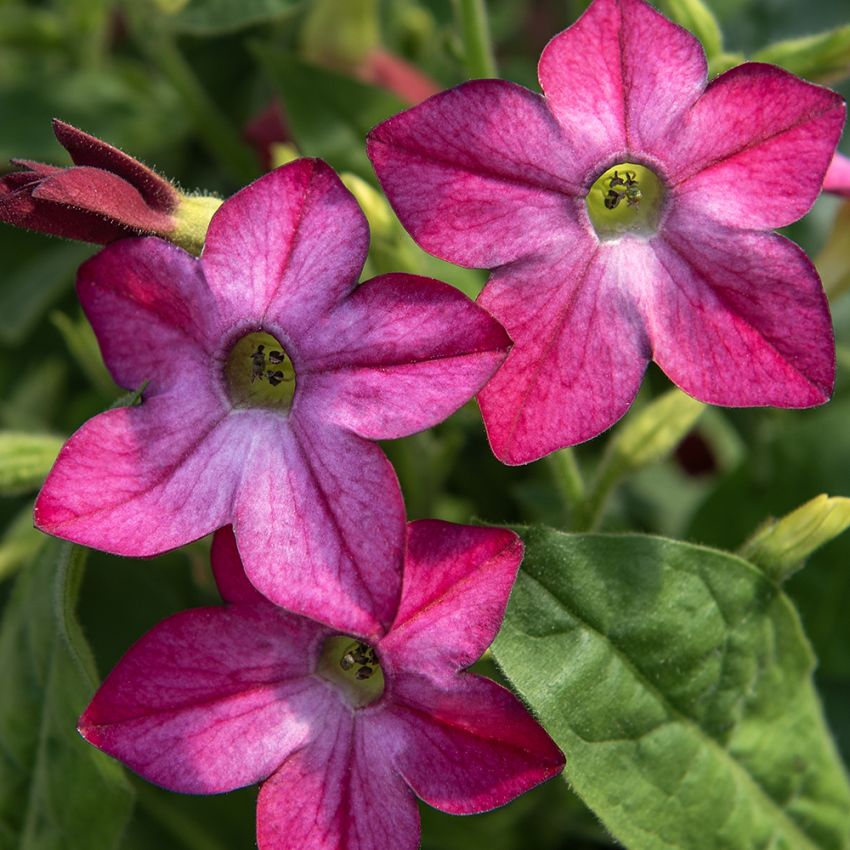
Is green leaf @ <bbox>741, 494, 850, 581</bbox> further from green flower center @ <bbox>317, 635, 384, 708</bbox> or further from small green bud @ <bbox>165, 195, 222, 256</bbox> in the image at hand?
small green bud @ <bbox>165, 195, 222, 256</bbox>

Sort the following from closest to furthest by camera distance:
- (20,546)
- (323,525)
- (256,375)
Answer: (323,525)
(256,375)
(20,546)

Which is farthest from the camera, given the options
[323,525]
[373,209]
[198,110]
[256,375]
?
[198,110]

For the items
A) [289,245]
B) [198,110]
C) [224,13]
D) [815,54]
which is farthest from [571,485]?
[198,110]

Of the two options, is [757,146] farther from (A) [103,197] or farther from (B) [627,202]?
(A) [103,197]

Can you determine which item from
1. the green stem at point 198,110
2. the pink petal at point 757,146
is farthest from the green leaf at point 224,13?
the pink petal at point 757,146

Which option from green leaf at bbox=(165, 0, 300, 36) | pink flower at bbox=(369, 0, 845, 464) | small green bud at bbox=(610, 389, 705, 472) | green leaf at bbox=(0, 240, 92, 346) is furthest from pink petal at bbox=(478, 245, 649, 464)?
green leaf at bbox=(0, 240, 92, 346)

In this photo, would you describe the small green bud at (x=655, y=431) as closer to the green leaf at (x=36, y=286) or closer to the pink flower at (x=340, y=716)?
the pink flower at (x=340, y=716)

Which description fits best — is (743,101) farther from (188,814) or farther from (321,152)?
(188,814)
